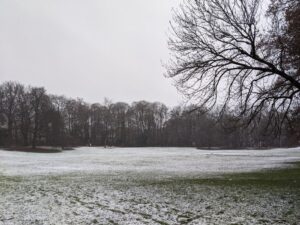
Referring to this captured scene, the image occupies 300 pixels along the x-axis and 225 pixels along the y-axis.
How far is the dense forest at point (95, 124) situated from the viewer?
91.4 metres

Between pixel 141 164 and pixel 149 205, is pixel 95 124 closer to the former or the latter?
pixel 141 164

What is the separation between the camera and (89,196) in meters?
14.6

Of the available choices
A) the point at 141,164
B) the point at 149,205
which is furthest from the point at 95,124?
the point at 149,205

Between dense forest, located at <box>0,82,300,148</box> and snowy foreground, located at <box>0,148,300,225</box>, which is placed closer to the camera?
snowy foreground, located at <box>0,148,300,225</box>

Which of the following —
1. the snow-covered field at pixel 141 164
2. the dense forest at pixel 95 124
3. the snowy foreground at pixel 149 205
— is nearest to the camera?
the snowy foreground at pixel 149 205

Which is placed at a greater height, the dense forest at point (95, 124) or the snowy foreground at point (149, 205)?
the dense forest at point (95, 124)

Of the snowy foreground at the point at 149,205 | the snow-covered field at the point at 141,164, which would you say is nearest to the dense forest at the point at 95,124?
the snow-covered field at the point at 141,164

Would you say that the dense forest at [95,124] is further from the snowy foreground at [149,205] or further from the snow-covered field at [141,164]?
the snowy foreground at [149,205]

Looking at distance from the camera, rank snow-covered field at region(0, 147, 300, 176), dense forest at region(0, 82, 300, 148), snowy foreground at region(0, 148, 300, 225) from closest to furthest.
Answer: snowy foreground at region(0, 148, 300, 225) → snow-covered field at region(0, 147, 300, 176) → dense forest at region(0, 82, 300, 148)

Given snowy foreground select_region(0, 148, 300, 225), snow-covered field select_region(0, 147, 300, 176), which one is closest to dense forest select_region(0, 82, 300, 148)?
snow-covered field select_region(0, 147, 300, 176)

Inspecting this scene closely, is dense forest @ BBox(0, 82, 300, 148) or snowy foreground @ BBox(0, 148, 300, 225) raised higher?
dense forest @ BBox(0, 82, 300, 148)

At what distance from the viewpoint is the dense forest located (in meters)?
91.4

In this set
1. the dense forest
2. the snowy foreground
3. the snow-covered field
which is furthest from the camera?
the dense forest

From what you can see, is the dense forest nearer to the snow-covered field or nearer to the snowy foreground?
the snow-covered field
